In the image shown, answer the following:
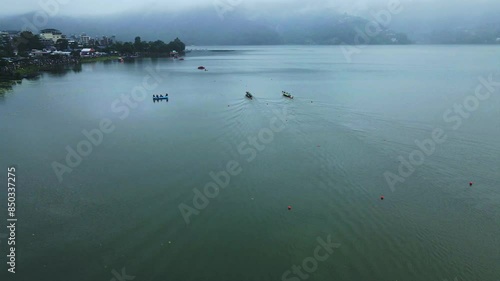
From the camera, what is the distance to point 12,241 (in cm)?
943

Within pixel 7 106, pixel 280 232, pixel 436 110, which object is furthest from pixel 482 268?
pixel 7 106

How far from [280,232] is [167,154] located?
7534mm

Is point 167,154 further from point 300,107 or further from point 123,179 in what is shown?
point 300,107

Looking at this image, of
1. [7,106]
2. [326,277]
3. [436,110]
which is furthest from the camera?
[7,106]
